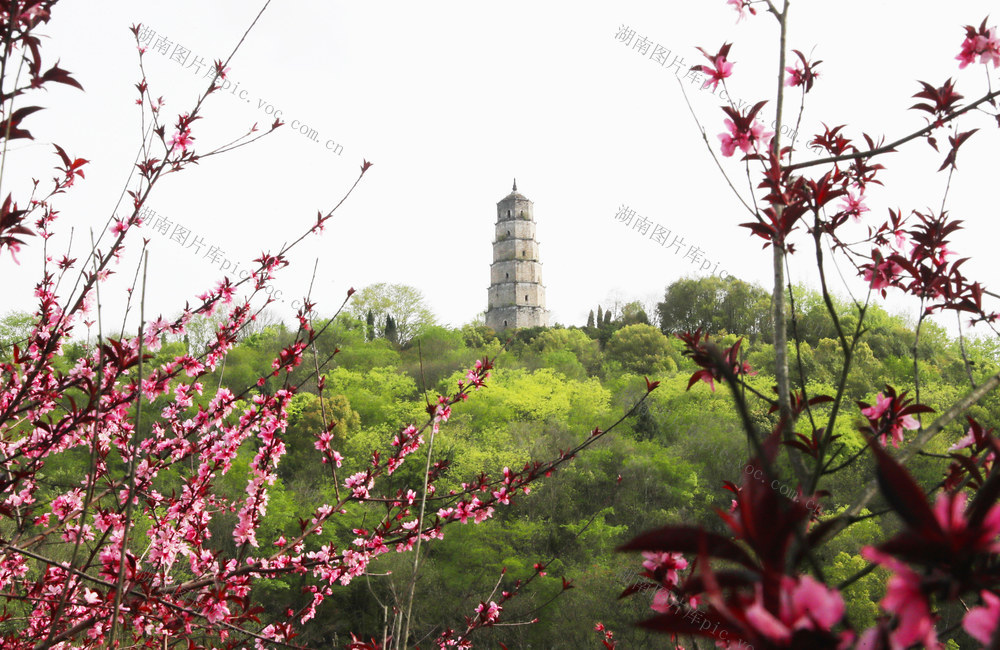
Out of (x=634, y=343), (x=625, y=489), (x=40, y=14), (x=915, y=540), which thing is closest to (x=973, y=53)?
(x=915, y=540)

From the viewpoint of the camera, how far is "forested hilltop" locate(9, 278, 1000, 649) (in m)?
14.9

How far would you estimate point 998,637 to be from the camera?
468 mm

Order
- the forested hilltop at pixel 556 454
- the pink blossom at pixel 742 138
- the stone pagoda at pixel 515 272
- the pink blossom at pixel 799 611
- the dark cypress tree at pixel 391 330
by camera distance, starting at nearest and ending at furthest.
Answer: the pink blossom at pixel 799 611, the pink blossom at pixel 742 138, the forested hilltop at pixel 556 454, the dark cypress tree at pixel 391 330, the stone pagoda at pixel 515 272

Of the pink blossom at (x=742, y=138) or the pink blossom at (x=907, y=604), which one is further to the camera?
the pink blossom at (x=742, y=138)

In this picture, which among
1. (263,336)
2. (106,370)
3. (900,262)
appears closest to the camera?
(900,262)

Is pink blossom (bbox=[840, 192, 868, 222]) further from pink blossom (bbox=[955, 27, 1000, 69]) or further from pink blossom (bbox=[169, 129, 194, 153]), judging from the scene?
pink blossom (bbox=[169, 129, 194, 153])

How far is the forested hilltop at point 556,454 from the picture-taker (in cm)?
1495

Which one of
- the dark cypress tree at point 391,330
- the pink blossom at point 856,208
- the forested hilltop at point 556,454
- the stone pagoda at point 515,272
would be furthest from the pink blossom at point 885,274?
the stone pagoda at point 515,272

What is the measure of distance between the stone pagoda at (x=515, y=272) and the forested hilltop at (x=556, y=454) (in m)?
16.8

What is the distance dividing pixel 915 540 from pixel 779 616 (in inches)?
5.2

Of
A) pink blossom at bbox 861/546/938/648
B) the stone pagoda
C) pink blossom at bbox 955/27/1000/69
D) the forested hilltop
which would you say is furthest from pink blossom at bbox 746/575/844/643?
the stone pagoda

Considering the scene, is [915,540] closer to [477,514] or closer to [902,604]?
[902,604]

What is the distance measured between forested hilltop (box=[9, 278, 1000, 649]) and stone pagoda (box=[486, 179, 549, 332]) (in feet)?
55.1

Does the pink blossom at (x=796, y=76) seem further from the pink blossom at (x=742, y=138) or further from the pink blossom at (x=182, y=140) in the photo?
the pink blossom at (x=182, y=140)
